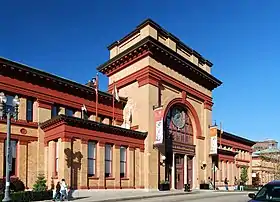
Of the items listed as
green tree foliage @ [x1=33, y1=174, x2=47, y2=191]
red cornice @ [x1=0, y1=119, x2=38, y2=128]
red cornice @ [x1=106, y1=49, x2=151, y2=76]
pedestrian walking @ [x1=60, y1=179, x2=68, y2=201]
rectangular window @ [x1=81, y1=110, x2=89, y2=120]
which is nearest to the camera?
pedestrian walking @ [x1=60, y1=179, x2=68, y2=201]

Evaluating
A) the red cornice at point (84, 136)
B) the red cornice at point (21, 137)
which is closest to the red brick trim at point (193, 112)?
the red cornice at point (84, 136)

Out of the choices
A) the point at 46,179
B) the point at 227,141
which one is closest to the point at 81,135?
the point at 46,179

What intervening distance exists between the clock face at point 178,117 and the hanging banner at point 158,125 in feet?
17.3

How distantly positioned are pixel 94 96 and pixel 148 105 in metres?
5.55

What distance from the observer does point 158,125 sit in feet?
123

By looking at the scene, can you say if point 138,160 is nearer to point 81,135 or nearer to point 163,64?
point 81,135

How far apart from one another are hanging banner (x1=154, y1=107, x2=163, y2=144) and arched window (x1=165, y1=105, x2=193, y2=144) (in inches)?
144

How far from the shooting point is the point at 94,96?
38.1 m

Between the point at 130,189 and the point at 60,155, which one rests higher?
the point at 60,155

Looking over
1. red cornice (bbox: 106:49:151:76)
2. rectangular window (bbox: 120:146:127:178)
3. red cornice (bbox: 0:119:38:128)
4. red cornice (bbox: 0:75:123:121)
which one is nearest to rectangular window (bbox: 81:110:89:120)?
red cornice (bbox: 0:75:123:121)

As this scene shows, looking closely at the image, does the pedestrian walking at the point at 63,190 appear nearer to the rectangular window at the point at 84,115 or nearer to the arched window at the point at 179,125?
the rectangular window at the point at 84,115

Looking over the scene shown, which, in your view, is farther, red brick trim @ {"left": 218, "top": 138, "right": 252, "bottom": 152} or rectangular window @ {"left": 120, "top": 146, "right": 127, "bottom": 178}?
red brick trim @ {"left": 218, "top": 138, "right": 252, "bottom": 152}

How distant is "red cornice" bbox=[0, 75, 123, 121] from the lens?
100 feet

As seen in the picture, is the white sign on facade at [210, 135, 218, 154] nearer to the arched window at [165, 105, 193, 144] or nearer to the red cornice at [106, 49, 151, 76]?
the arched window at [165, 105, 193, 144]
